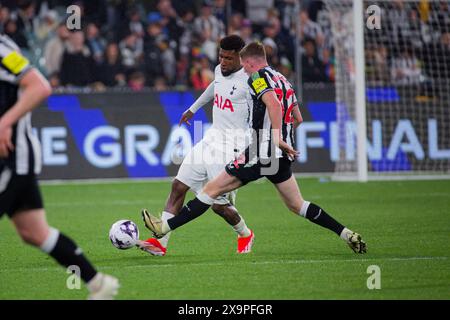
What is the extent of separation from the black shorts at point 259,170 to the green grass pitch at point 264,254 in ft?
2.57

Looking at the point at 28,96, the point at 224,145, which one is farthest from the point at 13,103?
the point at 224,145

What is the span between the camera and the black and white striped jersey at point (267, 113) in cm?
923

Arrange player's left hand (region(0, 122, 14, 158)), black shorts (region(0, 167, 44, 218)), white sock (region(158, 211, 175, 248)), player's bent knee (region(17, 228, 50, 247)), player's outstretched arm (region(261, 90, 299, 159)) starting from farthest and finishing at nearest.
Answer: white sock (region(158, 211, 175, 248)) → player's outstretched arm (region(261, 90, 299, 159)) → player's bent knee (region(17, 228, 50, 247)) → black shorts (region(0, 167, 44, 218)) → player's left hand (region(0, 122, 14, 158))

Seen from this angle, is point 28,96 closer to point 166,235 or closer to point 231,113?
point 166,235

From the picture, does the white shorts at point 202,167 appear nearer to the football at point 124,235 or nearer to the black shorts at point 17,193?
the football at point 124,235

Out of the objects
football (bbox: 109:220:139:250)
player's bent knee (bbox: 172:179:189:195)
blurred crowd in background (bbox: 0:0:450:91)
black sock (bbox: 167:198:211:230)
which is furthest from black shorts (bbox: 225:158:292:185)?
blurred crowd in background (bbox: 0:0:450:91)

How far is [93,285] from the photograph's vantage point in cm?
644

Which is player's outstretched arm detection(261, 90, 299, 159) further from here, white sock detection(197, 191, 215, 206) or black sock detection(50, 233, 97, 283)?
black sock detection(50, 233, 97, 283)

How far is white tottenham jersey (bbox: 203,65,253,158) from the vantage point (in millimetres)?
10000

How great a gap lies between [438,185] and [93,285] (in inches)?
478

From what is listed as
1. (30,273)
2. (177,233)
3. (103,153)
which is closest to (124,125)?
(103,153)

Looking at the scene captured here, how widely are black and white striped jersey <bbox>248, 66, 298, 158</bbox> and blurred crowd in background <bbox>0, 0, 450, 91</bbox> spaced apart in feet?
32.0

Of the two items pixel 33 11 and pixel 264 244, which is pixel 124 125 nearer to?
pixel 33 11

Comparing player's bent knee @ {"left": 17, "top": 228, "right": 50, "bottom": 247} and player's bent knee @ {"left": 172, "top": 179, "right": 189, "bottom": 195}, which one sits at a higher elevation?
player's bent knee @ {"left": 17, "top": 228, "right": 50, "bottom": 247}
